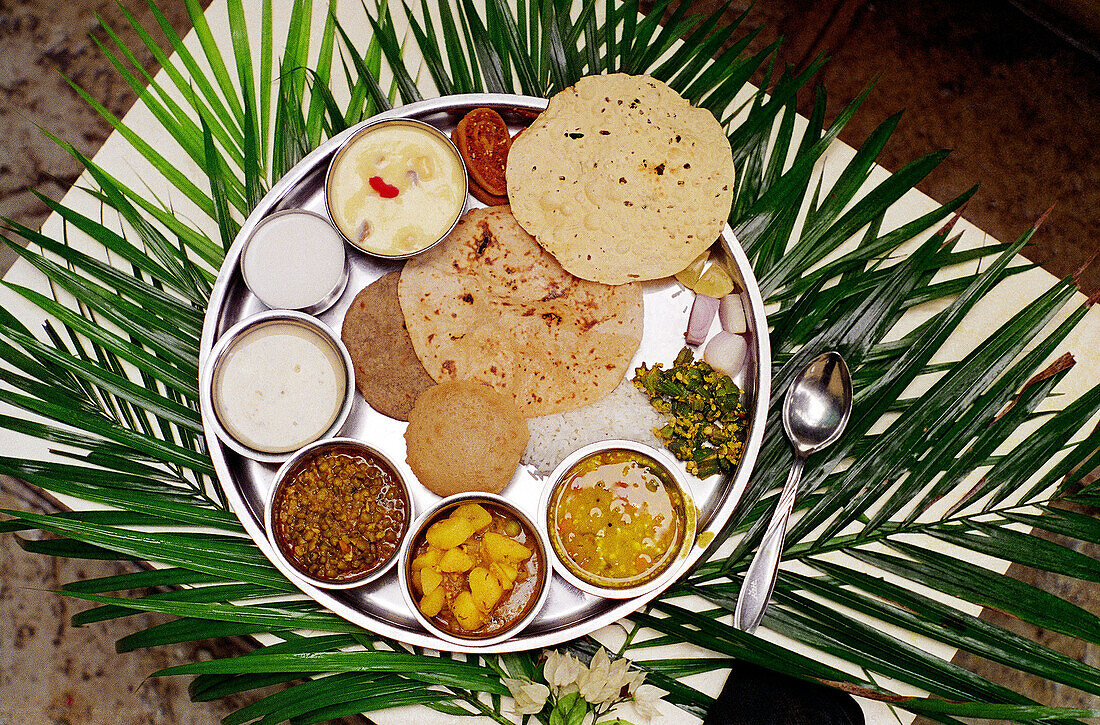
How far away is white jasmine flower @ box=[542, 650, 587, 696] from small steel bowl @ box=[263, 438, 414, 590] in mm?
593

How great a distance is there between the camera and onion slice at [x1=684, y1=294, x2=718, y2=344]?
245 cm

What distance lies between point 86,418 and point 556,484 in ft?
5.18

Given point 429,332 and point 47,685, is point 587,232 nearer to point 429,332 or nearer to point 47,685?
point 429,332

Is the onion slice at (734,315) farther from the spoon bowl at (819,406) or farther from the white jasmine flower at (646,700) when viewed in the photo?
the white jasmine flower at (646,700)

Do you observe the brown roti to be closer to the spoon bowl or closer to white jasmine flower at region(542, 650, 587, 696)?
white jasmine flower at region(542, 650, 587, 696)

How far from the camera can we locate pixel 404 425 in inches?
96.3

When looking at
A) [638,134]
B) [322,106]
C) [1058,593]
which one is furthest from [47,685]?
[1058,593]

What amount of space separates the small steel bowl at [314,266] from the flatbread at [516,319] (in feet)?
0.71

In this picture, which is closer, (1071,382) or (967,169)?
(1071,382)

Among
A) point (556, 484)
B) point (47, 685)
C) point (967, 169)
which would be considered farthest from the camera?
point (967, 169)

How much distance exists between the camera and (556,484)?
2268mm

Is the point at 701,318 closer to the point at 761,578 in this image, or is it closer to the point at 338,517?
the point at 761,578

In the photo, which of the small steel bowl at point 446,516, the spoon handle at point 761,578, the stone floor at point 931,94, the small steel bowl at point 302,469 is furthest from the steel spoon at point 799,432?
the stone floor at point 931,94

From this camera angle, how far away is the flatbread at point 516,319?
2.43 metres
